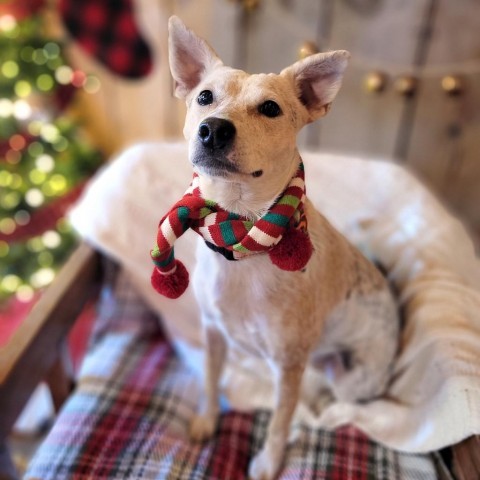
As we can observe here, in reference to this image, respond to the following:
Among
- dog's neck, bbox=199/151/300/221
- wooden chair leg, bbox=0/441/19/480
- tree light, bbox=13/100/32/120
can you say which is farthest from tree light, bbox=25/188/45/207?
dog's neck, bbox=199/151/300/221

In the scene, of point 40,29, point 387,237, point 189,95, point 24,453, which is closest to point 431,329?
point 387,237

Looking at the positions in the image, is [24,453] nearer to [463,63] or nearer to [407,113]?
[407,113]

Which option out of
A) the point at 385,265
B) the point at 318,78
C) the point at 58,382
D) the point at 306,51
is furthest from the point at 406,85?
the point at 58,382

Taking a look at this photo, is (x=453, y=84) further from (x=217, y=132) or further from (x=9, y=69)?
(x=9, y=69)

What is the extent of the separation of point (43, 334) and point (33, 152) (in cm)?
86

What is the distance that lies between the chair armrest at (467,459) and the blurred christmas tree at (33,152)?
1.47m

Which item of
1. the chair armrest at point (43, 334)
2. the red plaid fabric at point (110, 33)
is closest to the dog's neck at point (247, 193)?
the chair armrest at point (43, 334)

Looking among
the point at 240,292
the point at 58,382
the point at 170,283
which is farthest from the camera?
the point at 58,382

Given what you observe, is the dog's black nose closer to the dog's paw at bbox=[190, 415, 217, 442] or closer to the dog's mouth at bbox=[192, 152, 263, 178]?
the dog's mouth at bbox=[192, 152, 263, 178]

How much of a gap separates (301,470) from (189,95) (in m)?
0.82

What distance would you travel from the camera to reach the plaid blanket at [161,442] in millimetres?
1071

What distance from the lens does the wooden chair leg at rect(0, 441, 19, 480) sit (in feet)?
3.65

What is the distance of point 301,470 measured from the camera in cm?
109

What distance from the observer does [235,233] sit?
0.82 meters
